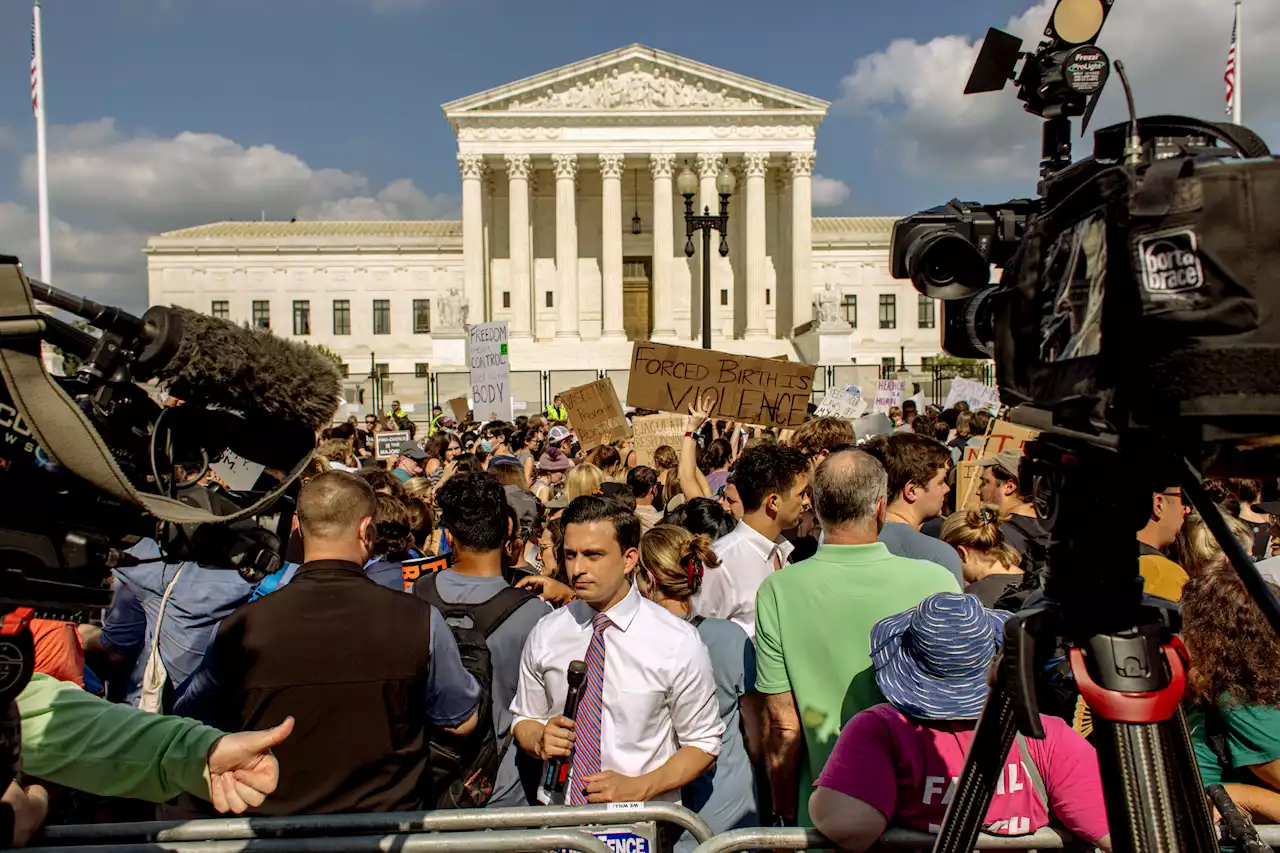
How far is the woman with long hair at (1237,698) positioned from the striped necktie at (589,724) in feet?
6.13

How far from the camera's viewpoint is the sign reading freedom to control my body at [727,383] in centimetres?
872

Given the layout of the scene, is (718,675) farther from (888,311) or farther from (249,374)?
(888,311)

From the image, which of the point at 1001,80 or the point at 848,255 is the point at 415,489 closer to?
the point at 1001,80

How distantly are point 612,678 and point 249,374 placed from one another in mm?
1874

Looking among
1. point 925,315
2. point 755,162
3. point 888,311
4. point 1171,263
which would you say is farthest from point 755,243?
point 1171,263

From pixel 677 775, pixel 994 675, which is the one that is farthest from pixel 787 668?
pixel 994 675

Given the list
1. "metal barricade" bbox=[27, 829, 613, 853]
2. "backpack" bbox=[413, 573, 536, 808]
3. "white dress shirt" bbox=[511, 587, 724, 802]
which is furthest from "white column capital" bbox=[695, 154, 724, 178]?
"metal barricade" bbox=[27, 829, 613, 853]

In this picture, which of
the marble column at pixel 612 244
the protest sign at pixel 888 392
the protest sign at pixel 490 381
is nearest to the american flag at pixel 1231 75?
the protest sign at pixel 888 392

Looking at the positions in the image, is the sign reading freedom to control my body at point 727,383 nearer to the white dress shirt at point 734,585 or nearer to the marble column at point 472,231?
the white dress shirt at point 734,585

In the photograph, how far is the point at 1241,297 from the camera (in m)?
1.21

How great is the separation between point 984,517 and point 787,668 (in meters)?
1.81

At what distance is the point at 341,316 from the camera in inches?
2256

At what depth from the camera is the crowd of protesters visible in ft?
8.04

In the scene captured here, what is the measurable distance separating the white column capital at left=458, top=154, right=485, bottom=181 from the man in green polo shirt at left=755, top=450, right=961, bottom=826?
47309 mm
